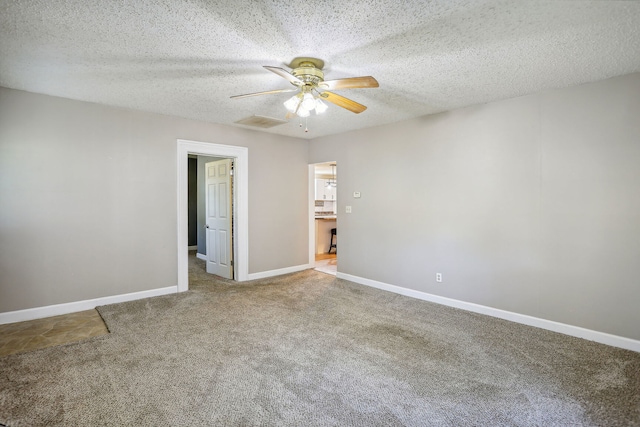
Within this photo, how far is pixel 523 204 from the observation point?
3.48m

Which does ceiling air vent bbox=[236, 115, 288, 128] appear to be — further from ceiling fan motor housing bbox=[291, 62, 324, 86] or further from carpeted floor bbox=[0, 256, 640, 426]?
carpeted floor bbox=[0, 256, 640, 426]

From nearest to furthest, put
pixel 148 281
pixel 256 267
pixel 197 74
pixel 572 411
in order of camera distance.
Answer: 1. pixel 572 411
2. pixel 197 74
3. pixel 148 281
4. pixel 256 267

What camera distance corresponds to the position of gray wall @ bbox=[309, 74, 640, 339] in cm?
293

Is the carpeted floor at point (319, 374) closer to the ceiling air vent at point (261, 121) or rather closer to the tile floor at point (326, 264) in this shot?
the tile floor at point (326, 264)

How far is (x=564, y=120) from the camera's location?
321 centimetres

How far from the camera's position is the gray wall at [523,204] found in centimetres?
293

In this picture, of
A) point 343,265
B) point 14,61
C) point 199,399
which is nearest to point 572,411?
point 199,399

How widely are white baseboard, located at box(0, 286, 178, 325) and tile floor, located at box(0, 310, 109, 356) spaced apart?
0.08m

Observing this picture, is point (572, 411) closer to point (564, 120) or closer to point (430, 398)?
point (430, 398)

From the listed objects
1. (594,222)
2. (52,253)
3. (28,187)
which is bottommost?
(52,253)

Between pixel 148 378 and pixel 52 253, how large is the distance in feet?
7.81

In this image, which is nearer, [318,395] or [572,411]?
[572,411]

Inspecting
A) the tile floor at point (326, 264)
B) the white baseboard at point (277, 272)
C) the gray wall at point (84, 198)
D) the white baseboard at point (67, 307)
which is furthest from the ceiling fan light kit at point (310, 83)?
the tile floor at point (326, 264)

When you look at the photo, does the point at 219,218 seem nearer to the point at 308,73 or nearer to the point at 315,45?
the point at 308,73
